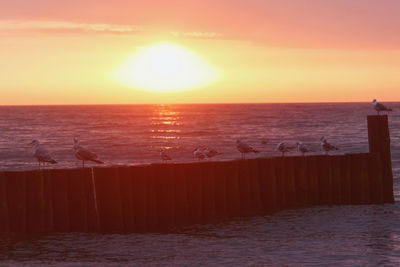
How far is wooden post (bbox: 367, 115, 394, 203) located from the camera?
70.4ft

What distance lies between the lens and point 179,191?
1800cm

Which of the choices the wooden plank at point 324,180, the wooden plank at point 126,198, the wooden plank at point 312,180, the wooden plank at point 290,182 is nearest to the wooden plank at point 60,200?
the wooden plank at point 126,198

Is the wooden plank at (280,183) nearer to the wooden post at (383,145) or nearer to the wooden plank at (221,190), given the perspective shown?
the wooden plank at (221,190)

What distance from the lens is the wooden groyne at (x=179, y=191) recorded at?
1638 centimetres

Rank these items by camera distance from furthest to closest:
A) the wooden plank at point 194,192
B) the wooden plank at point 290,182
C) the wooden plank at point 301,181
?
the wooden plank at point 301,181, the wooden plank at point 290,182, the wooden plank at point 194,192

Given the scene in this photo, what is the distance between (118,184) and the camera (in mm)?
16984

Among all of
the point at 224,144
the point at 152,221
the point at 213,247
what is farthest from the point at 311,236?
the point at 224,144

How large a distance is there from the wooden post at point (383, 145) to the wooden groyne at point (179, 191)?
1.5 inches

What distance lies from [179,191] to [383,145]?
718 cm

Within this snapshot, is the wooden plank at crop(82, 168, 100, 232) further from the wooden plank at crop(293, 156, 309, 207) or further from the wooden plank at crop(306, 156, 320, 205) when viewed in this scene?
the wooden plank at crop(306, 156, 320, 205)

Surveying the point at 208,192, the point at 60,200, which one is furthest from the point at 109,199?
the point at 208,192

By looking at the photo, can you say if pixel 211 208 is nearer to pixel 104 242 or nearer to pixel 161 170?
pixel 161 170

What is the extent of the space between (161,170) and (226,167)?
2.07 metres

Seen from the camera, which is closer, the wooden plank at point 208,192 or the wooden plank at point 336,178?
the wooden plank at point 208,192
